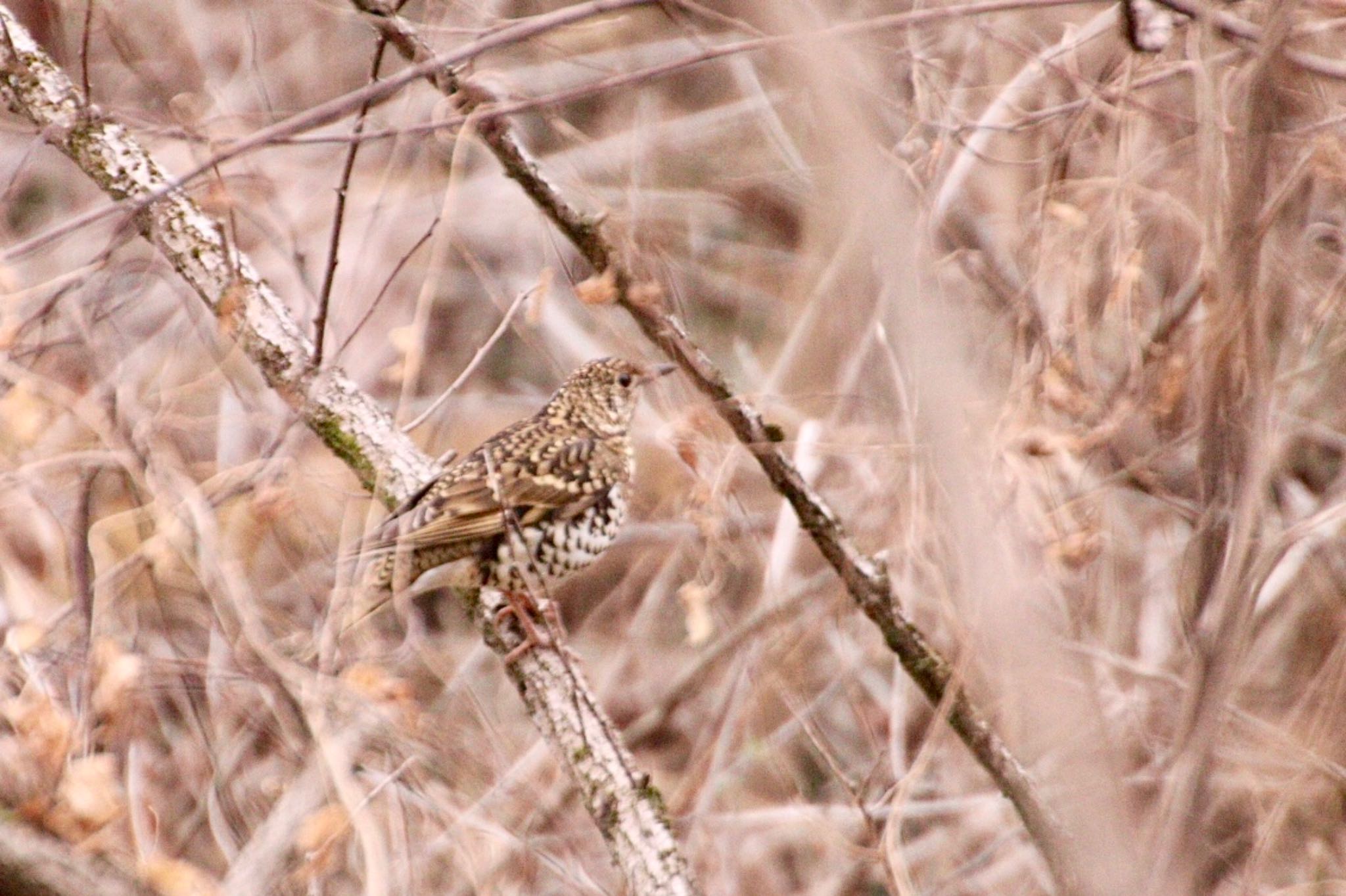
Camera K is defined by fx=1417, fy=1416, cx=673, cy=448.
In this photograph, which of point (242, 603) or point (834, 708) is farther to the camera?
point (834, 708)

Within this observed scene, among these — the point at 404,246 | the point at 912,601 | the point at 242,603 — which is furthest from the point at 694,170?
the point at 242,603

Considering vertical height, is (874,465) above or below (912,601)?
above

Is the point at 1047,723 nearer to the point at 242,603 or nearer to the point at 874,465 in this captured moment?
the point at 242,603

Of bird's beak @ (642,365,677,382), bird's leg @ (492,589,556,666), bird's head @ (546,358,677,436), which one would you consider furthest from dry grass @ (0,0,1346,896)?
bird's leg @ (492,589,556,666)

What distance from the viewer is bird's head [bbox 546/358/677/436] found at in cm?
525

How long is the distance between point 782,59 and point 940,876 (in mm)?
4033

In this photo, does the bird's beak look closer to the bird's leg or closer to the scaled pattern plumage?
the scaled pattern plumage

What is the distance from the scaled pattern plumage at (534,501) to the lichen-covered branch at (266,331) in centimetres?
14

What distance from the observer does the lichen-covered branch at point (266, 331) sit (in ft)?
12.9

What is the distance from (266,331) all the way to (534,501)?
1.07 meters

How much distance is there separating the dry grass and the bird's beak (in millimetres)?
93

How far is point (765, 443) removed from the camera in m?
3.78

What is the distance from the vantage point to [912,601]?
5.06 metres

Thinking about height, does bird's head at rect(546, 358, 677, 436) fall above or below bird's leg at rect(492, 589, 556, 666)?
above
